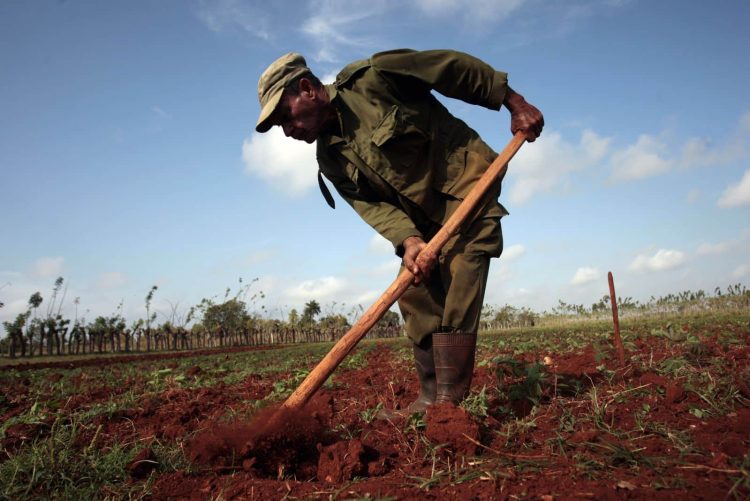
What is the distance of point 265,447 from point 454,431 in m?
0.83

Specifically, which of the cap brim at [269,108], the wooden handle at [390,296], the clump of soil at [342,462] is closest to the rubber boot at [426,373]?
the wooden handle at [390,296]

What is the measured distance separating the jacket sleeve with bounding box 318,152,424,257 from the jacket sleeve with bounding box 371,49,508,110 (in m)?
0.69

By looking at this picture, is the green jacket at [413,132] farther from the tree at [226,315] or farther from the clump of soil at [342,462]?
the tree at [226,315]

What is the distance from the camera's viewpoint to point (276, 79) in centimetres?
262

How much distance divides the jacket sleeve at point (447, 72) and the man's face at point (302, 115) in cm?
42

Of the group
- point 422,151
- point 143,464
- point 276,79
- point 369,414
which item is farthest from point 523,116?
point 143,464

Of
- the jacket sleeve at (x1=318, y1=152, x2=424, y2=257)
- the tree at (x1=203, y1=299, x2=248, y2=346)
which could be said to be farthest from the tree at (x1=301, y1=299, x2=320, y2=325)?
the jacket sleeve at (x1=318, y1=152, x2=424, y2=257)

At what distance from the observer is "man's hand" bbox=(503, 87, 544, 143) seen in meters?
2.75

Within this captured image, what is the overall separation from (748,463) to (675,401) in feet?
3.22

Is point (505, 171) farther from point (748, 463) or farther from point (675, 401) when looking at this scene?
point (748, 463)

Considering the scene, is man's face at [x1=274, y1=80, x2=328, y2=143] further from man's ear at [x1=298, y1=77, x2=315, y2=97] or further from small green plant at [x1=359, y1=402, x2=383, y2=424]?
small green plant at [x1=359, y1=402, x2=383, y2=424]

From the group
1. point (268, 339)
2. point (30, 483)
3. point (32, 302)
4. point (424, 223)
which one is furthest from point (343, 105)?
point (268, 339)

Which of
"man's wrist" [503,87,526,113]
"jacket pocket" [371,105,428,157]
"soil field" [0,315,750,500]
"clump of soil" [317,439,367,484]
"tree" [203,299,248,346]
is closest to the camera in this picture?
"soil field" [0,315,750,500]

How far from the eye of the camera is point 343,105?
2.82 meters
